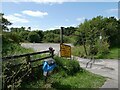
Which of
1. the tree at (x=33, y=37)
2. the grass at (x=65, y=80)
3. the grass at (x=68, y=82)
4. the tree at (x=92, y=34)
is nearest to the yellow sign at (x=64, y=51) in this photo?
the grass at (x=65, y=80)

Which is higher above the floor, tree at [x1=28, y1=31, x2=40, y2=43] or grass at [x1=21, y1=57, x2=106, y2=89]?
tree at [x1=28, y1=31, x2=40, y2=43]

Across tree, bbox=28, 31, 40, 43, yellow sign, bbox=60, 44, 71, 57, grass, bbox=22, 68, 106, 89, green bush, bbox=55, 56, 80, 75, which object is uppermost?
tree, bbox=28, 31, 40, 43

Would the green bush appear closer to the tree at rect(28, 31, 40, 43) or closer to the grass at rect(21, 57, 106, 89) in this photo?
the grass at rect(21, 57, 106, 89)

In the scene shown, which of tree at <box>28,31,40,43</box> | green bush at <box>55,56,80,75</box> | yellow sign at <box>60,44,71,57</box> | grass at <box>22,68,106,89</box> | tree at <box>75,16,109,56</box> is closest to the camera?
grass at <box>22,68,106,89</box>

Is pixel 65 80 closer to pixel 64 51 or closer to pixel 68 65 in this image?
pixel 68 65

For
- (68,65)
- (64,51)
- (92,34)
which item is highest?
(92,34)

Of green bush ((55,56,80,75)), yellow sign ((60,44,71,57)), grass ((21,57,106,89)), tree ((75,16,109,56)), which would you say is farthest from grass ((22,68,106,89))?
tree ((75,16,109,56))

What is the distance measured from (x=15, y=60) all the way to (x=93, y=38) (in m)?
18.0

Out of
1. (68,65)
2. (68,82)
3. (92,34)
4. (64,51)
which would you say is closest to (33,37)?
(92,34)

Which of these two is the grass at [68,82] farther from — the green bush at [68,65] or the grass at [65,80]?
the green bush at [68,65]

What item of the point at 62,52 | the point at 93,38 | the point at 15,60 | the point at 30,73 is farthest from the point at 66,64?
the point at 93,38

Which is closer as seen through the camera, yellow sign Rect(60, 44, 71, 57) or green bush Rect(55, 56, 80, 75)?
green bush Rect(55, 56, 80, 75)

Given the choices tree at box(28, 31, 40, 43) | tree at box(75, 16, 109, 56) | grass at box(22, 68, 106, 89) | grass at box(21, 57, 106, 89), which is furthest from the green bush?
tree at box(28, 31, 40, 43)

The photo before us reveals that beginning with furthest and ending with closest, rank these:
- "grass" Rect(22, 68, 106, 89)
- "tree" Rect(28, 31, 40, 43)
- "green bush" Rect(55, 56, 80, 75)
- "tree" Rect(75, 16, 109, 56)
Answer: "tree" Rect(28, 31, 40, 43) < "tree" Rect(75, 16, 109, 56) < "green bush" Rect(55, 56, 80, 75) < "grass" Rect(22, 68, 106, 89)
